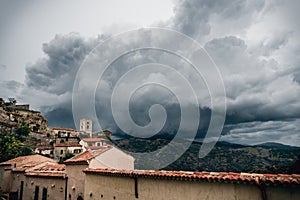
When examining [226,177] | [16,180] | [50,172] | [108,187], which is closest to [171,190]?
[226,177]

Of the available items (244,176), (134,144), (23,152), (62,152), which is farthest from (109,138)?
(244,176)

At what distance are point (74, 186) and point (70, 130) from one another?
3229 inches

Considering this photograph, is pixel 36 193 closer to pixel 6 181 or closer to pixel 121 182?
pixel 6 181

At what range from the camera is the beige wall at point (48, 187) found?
19.0 m

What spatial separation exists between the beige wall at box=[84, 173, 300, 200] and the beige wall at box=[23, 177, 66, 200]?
4.97 m

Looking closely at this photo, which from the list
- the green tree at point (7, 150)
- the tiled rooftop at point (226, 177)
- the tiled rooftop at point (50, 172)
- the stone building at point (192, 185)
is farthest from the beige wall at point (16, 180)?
the tiled rooftop at point (226, 177)

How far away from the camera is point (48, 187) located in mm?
20734

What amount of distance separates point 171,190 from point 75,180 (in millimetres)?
9817

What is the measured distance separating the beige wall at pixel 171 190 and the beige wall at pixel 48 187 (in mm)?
4972

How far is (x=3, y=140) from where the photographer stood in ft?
177

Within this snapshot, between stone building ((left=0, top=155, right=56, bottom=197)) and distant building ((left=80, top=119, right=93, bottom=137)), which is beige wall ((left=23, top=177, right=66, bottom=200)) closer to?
stone building ((left=0, top=155, right=56, bottom=197))

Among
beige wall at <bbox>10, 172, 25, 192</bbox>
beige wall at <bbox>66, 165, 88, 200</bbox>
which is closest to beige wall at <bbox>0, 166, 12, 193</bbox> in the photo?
beige wall at <bbox>10, 172, 25, 192</bbox>

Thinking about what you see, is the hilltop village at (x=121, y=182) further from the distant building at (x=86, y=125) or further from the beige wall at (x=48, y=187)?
the distant building at (x=86, y=125)

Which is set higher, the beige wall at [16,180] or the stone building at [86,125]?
the stone building at [86,125]
